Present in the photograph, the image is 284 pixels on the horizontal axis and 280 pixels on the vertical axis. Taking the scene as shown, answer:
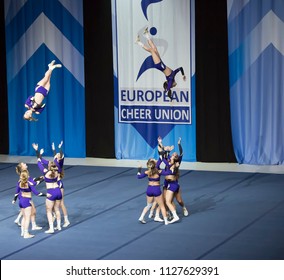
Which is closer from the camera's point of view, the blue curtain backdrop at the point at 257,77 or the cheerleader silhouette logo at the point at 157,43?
the blue curtain backdrop at the point at 257,77

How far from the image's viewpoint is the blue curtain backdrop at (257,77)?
42.1ft

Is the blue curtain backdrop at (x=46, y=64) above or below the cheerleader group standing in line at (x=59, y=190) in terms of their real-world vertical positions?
above

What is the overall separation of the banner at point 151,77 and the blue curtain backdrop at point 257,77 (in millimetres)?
719

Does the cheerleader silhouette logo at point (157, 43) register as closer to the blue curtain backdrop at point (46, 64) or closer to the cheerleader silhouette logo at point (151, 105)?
the cheerleader silhouette logo at point (151, 105)

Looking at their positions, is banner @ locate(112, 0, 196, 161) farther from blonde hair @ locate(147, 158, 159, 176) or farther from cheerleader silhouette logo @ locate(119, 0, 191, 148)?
blonde hair @ locate(147, 158, 159, 176)

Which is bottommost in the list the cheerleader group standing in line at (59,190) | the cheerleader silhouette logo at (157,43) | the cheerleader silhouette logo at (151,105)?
the cheerleader group standing in line at (59,190)

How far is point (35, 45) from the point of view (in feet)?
47.4

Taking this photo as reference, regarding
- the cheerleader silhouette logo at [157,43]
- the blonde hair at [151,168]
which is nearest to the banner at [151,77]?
the cheerleader silhouette logo at [157,43]

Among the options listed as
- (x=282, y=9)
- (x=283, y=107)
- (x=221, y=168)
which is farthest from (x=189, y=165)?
(x=282, y=9)

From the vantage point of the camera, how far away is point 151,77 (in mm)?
13734

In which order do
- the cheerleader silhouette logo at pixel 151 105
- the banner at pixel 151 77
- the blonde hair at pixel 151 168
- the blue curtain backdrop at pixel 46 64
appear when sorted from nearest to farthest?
the blonde hair at pixel 151 168 → the banner at pixel 151 77 → the cheerleader silhouette logo at pixel 151 105 → the blue curtain backdrop at pixel 46 64

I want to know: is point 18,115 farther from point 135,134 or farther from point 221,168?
point 221,168

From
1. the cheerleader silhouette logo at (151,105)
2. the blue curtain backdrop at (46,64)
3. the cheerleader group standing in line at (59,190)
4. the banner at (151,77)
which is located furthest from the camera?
the blue curtain backdrop at (46,64)

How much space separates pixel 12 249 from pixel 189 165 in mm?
5011
